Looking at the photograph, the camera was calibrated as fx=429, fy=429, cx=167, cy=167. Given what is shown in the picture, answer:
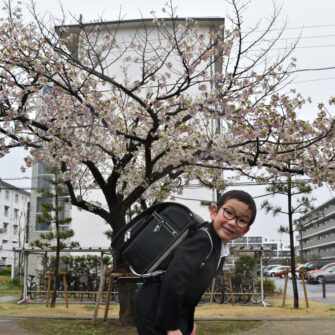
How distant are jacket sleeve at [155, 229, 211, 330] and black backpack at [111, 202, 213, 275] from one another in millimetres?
89

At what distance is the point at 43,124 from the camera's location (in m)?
9.16

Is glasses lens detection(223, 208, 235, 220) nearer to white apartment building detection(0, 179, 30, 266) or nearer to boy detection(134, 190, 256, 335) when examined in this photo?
boy detection(134, 190, 256, 335)

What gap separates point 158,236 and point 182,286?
328 mm

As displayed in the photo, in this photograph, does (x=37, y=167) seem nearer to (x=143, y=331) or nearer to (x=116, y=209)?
(x=116, y=209)

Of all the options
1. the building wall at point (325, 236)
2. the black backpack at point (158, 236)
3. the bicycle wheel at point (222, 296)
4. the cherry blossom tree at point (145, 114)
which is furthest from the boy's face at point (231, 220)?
the building wall at point (325, 236)

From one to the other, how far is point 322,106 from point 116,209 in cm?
487

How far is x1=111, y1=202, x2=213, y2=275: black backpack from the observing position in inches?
94.4

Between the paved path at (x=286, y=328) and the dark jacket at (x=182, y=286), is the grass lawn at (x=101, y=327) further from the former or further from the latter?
the dark jacket at (x=182, y=286)

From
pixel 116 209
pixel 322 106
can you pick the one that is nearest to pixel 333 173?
pixel 322 106

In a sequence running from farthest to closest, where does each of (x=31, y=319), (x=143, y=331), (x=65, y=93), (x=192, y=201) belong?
1. (x=192, y=201)
2. (x=31, y=319)
3. (x=65, y=93)
4. (x=143, y=331)

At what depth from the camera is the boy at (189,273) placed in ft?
7.34

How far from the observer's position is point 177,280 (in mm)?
2227

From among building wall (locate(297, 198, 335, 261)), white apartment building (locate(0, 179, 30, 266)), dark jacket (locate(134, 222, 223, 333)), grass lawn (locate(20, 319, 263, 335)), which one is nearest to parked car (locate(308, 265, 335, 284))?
grass lawn (locate(20, 319, 263, 335))

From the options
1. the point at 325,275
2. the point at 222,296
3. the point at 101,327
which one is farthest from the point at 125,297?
the point at 325,275
